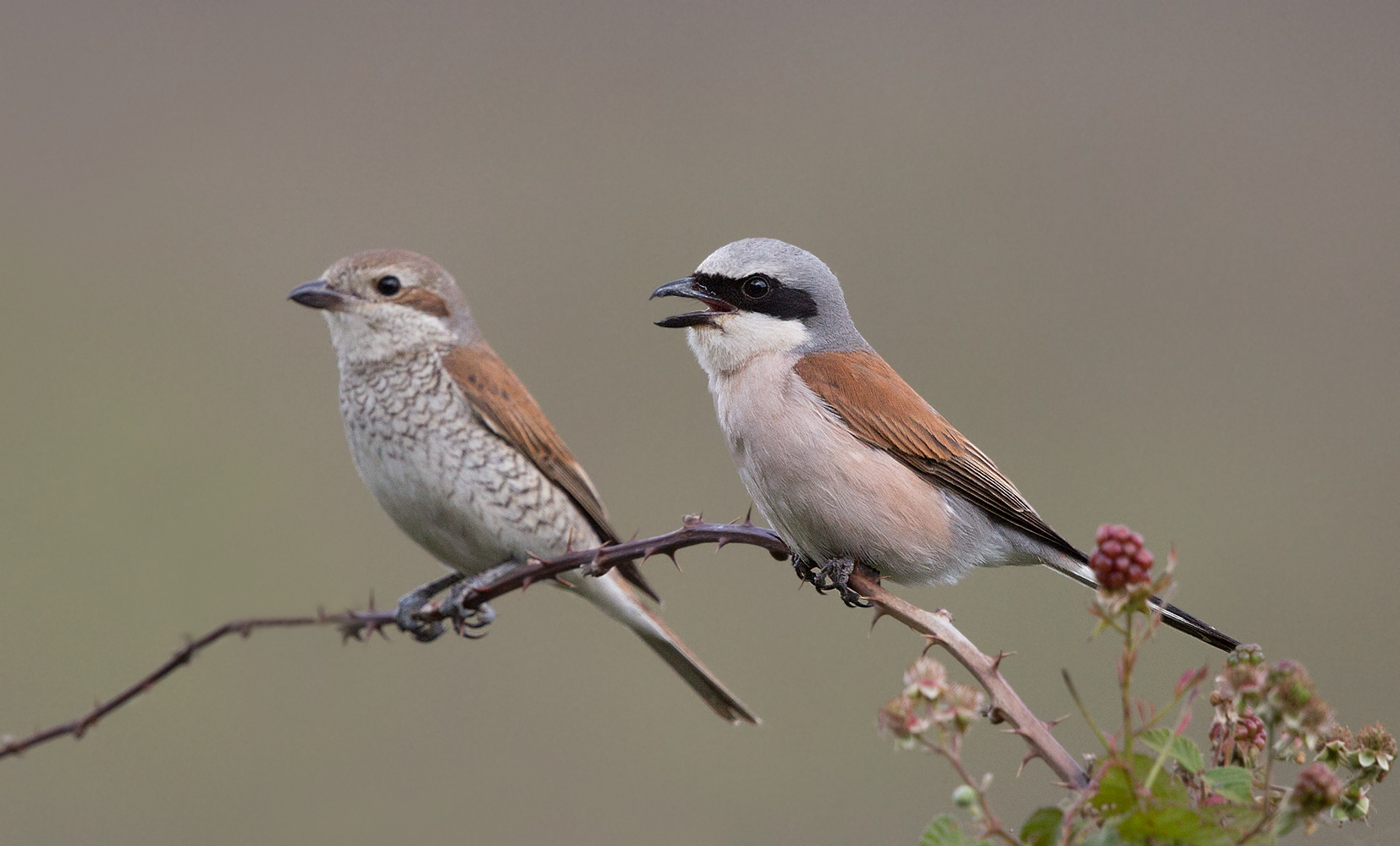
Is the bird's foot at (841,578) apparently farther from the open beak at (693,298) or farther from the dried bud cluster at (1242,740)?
the dried bud cluster at (1242,740)

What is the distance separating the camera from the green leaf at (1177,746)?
1.05 metres

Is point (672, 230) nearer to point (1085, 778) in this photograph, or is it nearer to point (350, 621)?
point (350, 621)

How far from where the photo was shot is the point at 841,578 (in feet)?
7.79

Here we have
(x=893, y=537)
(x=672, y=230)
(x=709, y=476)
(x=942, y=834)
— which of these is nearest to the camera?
(x=942, y=834)

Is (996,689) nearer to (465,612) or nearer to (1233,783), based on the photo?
(1233,783)

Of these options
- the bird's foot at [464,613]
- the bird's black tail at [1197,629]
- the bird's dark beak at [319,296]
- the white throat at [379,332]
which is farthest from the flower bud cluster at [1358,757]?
the white throat at [379,332]

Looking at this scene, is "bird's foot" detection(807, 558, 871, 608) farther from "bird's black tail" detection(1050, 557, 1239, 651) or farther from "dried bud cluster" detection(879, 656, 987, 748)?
"dried bud cluster" detection(879, 656, 987, 748)

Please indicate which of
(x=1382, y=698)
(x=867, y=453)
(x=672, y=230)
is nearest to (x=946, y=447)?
(x=867, y=453)

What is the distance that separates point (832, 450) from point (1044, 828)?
1.52 meters

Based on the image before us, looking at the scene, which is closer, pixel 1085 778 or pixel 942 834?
pixel 942 834

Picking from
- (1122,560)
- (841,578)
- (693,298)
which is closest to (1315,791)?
(1122,560)

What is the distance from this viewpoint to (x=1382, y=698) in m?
4.88

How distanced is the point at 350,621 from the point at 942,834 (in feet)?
3.24

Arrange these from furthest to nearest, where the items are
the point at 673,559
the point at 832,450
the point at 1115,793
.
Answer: the point at 832,450 < the point at 673,559 < the point at 1115,793
